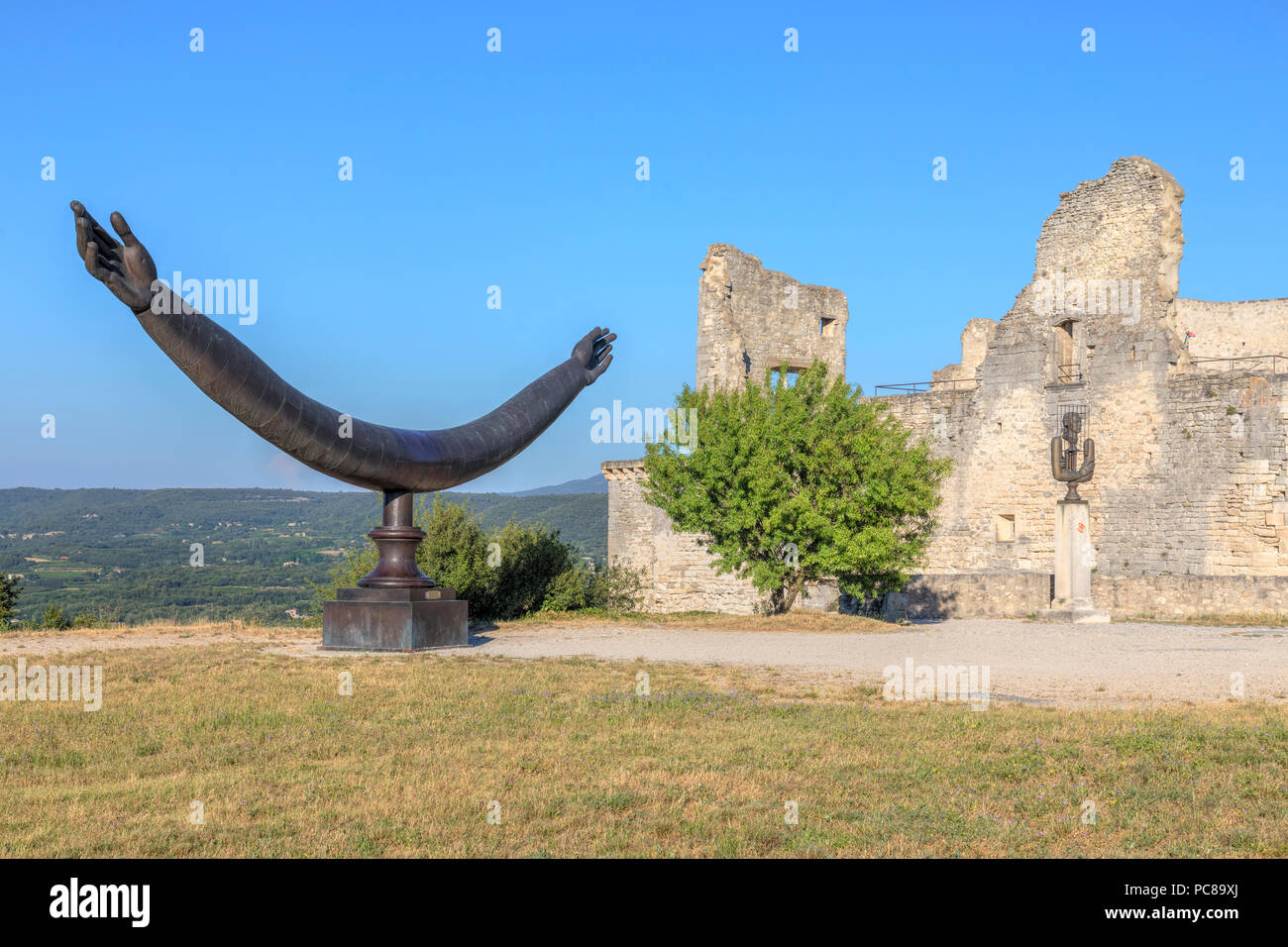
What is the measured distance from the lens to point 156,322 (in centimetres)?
1045

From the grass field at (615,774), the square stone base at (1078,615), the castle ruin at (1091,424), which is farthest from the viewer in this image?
the castle ruin at (1091,424)

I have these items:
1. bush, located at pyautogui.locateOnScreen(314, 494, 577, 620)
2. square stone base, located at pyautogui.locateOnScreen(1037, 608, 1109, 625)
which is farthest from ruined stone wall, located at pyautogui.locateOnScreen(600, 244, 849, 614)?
square stone base, located at pyautogui.locateOnScreen(1037, 608, 1109, 625)

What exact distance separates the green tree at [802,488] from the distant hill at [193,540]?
4.49 meters

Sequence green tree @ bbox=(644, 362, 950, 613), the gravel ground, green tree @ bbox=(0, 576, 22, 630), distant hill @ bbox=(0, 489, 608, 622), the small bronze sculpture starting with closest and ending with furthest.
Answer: the gravel ground < green tree @ bbox=(0, 576, 22, 630) < green tree @ bbox=(644, 362, 950, 613) < the small bronze sculpture < distant hill @ bbox=(0, 489, 608, 622)

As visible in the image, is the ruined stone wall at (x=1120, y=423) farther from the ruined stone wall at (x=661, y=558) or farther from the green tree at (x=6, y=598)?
the green tree at (x=6, y=598)

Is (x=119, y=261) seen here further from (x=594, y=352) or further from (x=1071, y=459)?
(x=1071, y=459)

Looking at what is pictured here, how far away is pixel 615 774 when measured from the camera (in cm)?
689

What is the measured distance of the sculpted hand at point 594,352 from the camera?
663 inches

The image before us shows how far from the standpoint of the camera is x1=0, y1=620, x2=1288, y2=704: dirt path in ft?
37.1

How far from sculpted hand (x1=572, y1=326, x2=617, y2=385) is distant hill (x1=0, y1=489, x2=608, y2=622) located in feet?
17.0

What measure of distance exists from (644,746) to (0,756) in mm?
4123

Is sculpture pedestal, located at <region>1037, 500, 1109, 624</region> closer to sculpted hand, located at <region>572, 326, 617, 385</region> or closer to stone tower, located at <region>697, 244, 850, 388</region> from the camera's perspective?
stone tower, located at <region>697, 244, 850, 388</region>

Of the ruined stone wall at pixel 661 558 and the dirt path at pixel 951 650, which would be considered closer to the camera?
the dirt path at pixel 951 650

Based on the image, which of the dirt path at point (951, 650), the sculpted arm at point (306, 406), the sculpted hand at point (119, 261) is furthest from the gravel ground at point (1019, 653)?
the sculpted hand at point (119, 261)
